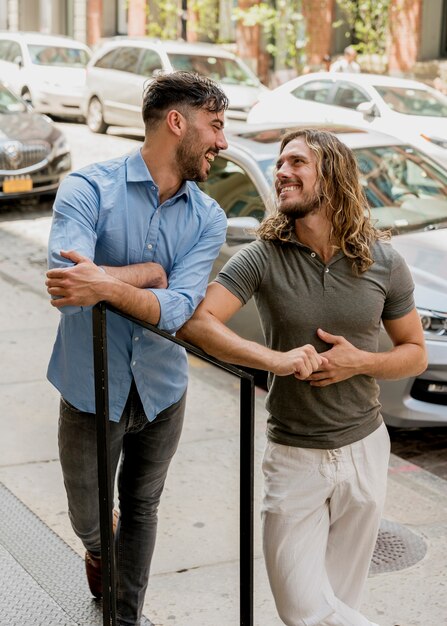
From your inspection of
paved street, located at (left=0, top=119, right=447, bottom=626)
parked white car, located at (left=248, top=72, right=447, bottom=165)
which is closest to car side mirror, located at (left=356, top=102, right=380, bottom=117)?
parked white car, located at (left=248, top=72, right=447, bottom=165)

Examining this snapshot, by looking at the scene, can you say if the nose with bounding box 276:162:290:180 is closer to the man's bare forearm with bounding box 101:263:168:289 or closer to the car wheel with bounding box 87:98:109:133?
the man's bare forearm with bounding box 101:263:168:289

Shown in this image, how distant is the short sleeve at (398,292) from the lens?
322 centimetres

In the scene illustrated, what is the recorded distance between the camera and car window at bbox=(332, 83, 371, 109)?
51.6 feet

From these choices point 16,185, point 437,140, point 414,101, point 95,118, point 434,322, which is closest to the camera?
point 434,322

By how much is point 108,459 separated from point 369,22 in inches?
→ 907

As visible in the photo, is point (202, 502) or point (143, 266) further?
point (202, 502)

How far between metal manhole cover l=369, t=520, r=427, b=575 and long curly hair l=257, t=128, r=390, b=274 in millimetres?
1818

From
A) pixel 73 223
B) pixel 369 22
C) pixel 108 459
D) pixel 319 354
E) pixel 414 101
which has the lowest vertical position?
pixel 414 101

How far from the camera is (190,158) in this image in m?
3.26

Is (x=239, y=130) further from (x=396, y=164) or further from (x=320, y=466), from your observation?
(x=320, y=466)

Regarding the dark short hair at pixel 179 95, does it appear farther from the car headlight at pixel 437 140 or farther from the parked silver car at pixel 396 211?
the car headlight at pixel 437 140

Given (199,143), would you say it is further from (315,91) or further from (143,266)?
(315,91)

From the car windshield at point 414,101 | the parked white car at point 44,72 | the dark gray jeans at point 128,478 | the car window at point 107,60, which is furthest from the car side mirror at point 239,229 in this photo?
the parked white car at point 44,72

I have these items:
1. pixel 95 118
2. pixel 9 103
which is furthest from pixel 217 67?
pixel 9 103
